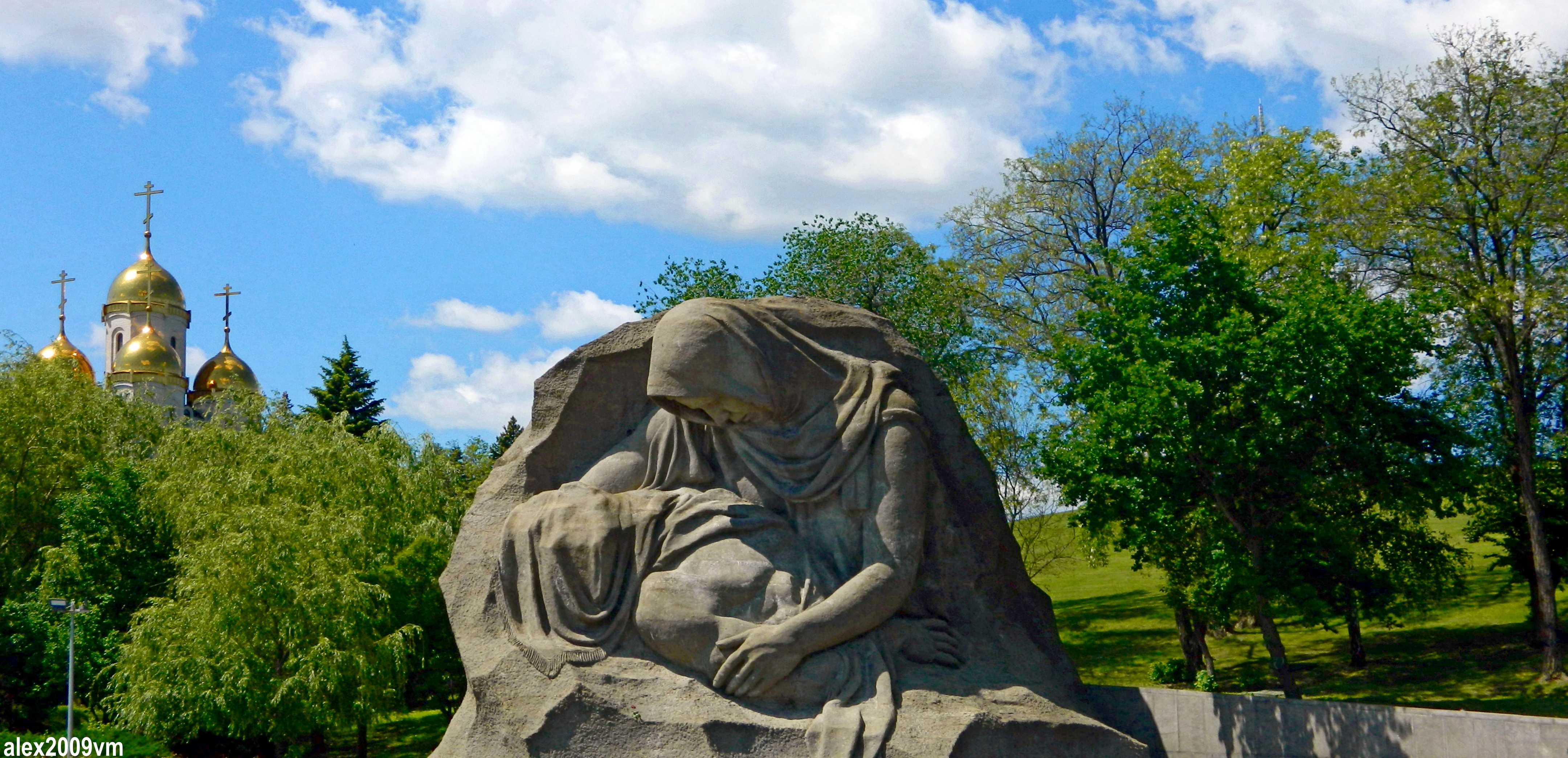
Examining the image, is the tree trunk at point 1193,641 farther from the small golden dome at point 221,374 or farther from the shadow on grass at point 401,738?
the small golden dome at point 221,374

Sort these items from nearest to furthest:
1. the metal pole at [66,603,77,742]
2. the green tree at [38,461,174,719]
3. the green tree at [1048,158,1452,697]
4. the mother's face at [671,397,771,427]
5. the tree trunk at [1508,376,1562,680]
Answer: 1. the mother's face at [671,397,771,427]
2. the green tree at [1048,158,1452,697]
3. the metal pole at [66,603,77,742]
4. the tree trunk at [1508,376,1562,680]
5. the green tree at [38,461,174,719]

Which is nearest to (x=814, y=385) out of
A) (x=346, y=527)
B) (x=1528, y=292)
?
(x=346, y=527)

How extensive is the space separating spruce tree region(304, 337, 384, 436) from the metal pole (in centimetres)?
1549

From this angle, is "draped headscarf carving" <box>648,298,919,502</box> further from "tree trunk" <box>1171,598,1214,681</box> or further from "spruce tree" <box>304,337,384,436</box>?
"spruce tree" <box>304,337,384,436</box>

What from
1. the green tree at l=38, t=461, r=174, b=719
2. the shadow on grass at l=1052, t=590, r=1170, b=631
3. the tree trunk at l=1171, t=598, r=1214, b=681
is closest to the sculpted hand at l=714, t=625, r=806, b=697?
the tree trunk at l=1171, t=598, r=1214, b=681

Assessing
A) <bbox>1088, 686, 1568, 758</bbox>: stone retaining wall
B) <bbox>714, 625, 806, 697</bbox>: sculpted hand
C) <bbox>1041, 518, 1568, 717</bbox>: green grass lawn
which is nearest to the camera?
<bbox>714, 625, 806, 697</bbox>: sculpted hand

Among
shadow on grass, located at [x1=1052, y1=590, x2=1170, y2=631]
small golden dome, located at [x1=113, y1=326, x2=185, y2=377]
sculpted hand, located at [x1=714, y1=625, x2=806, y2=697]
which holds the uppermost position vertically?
small golden dome, located at [x1=113, y1=326, x2=185, y2=377]

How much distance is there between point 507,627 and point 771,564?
5.73 feet

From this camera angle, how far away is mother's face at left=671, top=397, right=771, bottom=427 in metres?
8.35

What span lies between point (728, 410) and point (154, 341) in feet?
127

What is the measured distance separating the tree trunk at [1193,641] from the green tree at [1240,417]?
16.8 feet

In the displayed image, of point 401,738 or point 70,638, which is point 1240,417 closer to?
point 70,638

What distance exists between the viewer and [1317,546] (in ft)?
44.5

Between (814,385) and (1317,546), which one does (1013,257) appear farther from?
(814,385)
